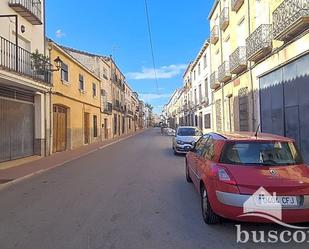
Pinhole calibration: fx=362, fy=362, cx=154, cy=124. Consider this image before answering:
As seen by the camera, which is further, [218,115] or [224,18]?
[218,115]

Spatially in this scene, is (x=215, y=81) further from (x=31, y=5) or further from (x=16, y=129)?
(x=16, y=129)

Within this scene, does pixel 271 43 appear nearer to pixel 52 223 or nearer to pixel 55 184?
pixel 55 184

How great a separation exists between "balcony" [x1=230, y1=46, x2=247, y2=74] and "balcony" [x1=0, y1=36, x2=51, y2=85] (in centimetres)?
937

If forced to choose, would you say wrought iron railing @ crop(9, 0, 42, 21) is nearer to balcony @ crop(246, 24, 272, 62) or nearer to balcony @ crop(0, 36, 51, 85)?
balcony @ crop(0, 36, 51, 85)

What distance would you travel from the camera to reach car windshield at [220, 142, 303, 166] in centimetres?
566

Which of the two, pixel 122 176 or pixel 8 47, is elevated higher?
pixel 8 47

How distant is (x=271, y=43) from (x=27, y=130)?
11214 mm

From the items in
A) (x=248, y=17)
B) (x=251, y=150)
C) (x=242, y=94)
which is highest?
(x=248, y=17)

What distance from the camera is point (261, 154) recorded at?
575 cm

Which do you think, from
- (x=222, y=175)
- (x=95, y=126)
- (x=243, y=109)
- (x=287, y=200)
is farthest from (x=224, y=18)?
(x=287, y=200)

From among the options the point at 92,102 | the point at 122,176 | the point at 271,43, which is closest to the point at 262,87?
the point at 271,43

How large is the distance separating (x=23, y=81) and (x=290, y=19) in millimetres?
9732

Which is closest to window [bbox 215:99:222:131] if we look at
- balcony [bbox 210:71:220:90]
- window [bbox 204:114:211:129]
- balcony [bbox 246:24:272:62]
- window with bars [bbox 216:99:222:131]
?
window with bars [bbox 216:99:222:131]

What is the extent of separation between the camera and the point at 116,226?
18.2 ft
